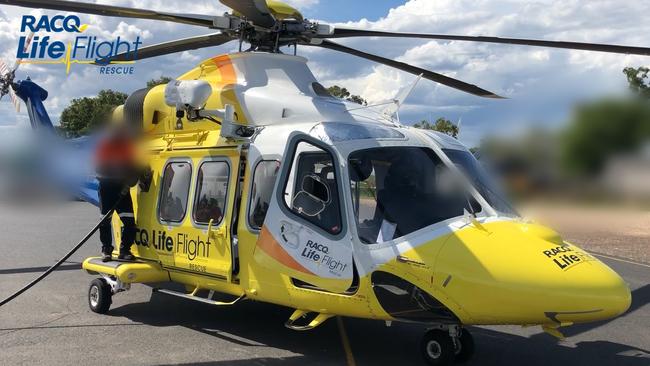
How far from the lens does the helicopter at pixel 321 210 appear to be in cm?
520

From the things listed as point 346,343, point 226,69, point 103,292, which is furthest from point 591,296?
point 103,292

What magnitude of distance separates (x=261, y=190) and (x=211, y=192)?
0.88m

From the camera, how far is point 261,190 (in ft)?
22.2

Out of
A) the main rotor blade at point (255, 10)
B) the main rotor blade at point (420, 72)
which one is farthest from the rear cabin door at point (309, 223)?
the main rotor blade at point (420, 72)

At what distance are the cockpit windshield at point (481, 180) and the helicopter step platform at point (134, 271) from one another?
401 centimetres

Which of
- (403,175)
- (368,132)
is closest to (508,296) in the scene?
(403,175)

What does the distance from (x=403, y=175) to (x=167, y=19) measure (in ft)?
10.5

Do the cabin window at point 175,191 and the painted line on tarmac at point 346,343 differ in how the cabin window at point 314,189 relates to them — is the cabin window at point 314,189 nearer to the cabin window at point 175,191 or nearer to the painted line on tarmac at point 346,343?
the painted line on tarmac at point 346,343

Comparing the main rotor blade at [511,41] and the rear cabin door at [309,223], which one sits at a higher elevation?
the main rotor blade at [511,41]

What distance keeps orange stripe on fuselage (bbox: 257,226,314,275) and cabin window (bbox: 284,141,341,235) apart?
0.39m

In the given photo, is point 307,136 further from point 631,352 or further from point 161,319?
point 631,352

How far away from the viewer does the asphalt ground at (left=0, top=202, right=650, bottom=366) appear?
6457 millimetres

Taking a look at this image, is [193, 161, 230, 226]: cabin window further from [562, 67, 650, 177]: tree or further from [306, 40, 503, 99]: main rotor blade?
[562, 67, 650, 177]: tree

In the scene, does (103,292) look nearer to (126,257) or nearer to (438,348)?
(126,257)
